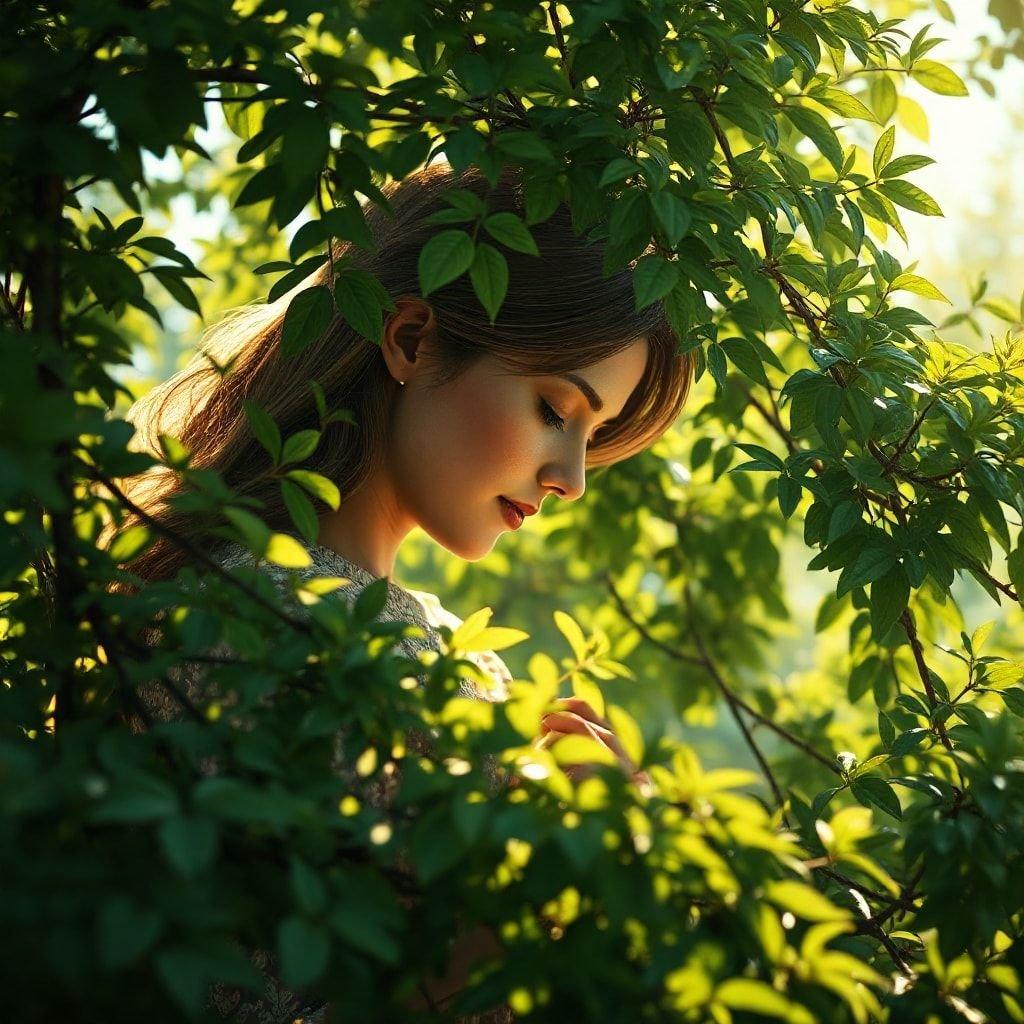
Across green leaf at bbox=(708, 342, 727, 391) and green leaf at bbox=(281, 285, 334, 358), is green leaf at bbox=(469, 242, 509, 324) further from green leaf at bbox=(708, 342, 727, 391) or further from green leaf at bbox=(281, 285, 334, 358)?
green leaf at bbox=(708, 342, 727, 391)

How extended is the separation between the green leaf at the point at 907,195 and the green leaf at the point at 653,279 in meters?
0.44

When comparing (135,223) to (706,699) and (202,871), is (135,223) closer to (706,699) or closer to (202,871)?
(202,871)

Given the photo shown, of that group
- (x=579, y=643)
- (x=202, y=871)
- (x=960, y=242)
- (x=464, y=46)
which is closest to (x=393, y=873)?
(x=202, y=871)

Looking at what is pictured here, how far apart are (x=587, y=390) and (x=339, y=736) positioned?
2.69 ft

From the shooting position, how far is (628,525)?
3332mm

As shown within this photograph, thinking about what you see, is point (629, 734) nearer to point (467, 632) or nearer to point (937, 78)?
point (467, 632)

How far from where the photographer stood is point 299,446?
134 cm

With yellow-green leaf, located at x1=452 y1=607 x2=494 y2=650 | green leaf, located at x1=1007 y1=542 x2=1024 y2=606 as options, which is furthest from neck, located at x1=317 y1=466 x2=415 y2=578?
green leaf, located at x1=1007 y1=542 x2=1024 y2=606

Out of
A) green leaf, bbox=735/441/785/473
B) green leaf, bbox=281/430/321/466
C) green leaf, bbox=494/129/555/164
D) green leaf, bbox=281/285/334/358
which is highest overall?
green leaf, bbox=281/285/334/358

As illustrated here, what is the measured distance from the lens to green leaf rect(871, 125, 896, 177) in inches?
68.9

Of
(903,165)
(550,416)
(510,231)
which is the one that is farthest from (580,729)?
(903,165)

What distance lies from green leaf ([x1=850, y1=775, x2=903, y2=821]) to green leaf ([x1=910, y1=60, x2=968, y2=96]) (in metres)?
1.10

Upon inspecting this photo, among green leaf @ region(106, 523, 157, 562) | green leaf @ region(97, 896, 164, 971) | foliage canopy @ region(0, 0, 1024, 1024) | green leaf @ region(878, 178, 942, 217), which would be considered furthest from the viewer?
green leaf @ region(878, 178, 942, 217)

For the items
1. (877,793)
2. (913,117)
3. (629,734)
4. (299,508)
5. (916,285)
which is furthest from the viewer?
(913,117)
